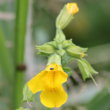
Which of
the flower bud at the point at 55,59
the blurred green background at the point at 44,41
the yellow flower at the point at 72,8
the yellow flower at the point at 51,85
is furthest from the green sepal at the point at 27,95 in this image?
the blurred green background at the point at 44,41

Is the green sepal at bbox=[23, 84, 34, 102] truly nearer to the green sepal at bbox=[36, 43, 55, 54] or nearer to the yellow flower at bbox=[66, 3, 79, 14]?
the green sepal at bbox=[36, 43, 55, 54]

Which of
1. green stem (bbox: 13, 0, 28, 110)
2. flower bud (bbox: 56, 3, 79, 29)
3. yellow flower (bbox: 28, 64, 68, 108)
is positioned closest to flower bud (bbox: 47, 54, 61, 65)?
yellow flower (bbox: 28, 64, 68, 108)

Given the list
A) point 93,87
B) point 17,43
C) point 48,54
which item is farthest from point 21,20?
point 93,87

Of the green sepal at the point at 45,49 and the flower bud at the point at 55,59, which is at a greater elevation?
the green sepal at the point at 45,49

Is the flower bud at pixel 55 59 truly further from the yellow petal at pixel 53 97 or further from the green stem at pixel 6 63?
the green stem at pixel 6 63

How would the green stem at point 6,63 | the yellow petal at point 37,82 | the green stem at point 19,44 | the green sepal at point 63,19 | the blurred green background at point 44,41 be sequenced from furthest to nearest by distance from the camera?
1. the green stem at point 6,63
2. the blurred green background at point 44,41
3. the green stem at point 19,44
4. the green sepal at point 63,19
5. the yellow petal at point 37,82

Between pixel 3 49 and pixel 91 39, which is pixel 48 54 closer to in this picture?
pixel 3 49
